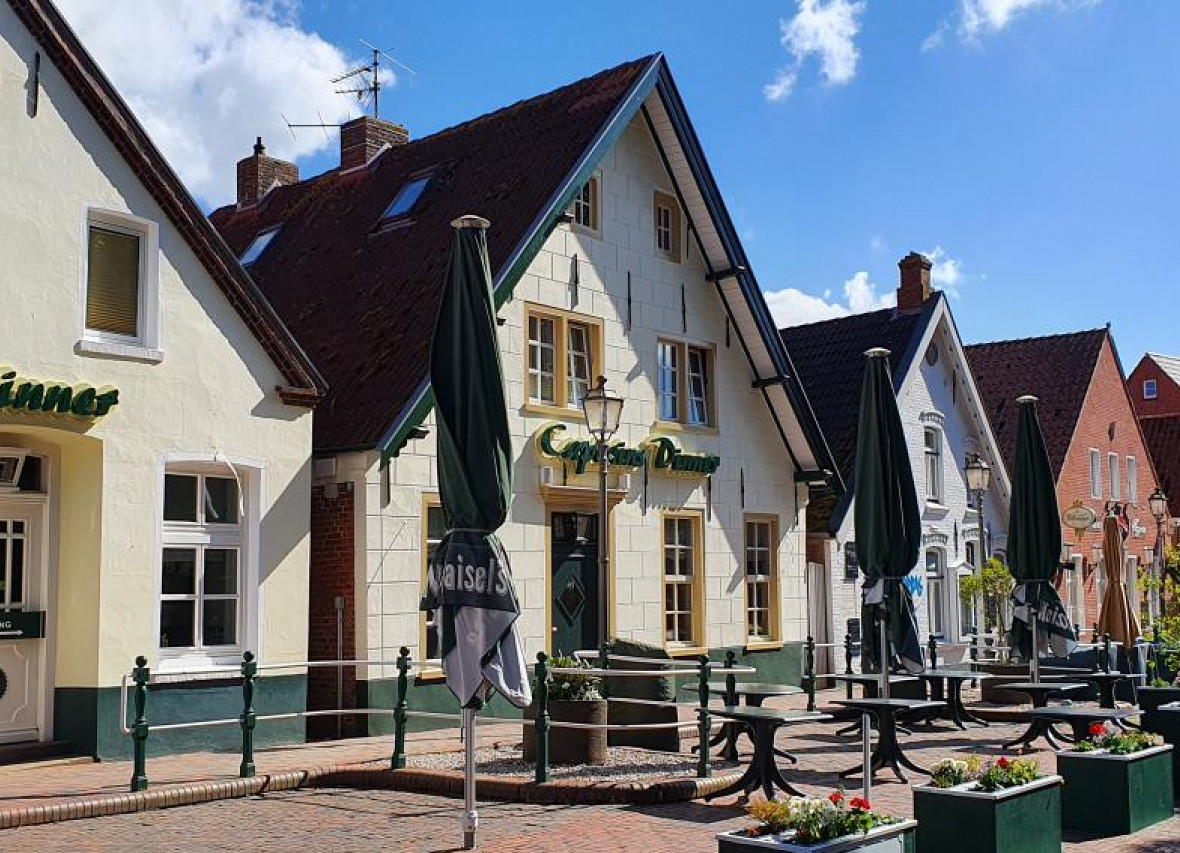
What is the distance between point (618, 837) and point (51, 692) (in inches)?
250

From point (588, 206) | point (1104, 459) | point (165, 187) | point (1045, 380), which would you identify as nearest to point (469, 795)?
point (165, 187)

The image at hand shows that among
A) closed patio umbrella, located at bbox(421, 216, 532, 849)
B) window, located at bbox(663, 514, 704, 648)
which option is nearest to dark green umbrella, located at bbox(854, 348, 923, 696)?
closed patio umbrella, located at bbox(421, 216, 532, 849)

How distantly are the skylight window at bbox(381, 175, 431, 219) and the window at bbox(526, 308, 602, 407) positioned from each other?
2.96 metres

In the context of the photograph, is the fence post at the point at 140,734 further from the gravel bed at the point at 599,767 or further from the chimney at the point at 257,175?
the chimney at the point at 257,175

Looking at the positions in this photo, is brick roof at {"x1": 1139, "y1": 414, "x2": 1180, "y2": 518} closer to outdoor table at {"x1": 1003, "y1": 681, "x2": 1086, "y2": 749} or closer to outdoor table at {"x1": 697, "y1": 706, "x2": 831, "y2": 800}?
outdoor table at {"x1": 1003, "y1": 681, "x2": 1086, "y2": 749}

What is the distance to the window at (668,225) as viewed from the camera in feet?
63.3

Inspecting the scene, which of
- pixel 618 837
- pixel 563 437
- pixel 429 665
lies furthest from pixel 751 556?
pixel 618 837

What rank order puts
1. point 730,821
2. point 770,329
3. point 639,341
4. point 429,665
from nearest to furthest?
point 730,821 → point 429,665 → point 639,341 → point 770,329

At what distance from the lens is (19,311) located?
1218cm

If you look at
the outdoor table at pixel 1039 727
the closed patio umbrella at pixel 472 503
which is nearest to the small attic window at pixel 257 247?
the closed patio umbrella at pixel 472 503

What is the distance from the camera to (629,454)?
17781mm

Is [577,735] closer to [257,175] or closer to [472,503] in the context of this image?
[472,503]

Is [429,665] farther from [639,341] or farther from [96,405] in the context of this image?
[639,341]

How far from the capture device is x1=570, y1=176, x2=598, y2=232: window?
18.0m
